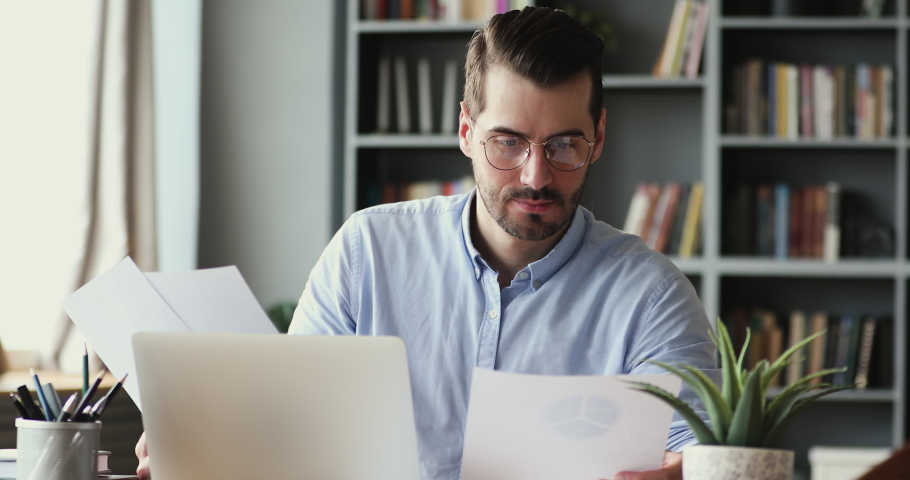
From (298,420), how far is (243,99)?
2.46 meters

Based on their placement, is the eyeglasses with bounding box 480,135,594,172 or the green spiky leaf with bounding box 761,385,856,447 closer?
the green spiky leaf with bounding box 761,385,856,447

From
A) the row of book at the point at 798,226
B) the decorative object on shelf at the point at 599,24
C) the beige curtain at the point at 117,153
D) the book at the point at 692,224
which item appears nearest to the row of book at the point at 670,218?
the book at the point at 692,224

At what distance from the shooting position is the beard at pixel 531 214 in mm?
1482

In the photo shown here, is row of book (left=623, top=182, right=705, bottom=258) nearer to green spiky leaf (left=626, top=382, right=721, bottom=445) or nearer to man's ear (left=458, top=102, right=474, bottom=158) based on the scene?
man's ear (left=458, top=102, right=474, bottom=158)

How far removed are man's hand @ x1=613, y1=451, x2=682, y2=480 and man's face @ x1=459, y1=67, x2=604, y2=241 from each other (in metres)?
0.44

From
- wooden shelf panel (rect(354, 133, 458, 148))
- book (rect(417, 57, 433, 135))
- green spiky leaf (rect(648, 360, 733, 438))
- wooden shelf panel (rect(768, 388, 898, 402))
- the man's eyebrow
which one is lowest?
→ wooden shelf panel (rect(768, 388, 898, 402))

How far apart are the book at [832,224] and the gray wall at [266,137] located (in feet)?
5.38

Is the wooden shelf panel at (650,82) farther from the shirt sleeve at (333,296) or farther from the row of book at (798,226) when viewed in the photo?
the shirt sleeve at (333,296)

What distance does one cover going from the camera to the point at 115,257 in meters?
2.76

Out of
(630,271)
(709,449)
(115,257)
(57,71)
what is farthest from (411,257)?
(57,71)

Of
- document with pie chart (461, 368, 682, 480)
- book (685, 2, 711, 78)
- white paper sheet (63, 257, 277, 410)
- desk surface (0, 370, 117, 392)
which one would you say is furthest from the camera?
book (685, 2, 711, 78)

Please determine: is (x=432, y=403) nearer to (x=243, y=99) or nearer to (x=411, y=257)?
(x=411, y=257)

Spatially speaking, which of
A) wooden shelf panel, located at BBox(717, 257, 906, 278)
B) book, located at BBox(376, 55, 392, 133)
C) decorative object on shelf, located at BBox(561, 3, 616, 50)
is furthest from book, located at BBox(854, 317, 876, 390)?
book, located at BBox(376, 55, 392, 133)

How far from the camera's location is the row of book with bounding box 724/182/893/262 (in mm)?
3188
